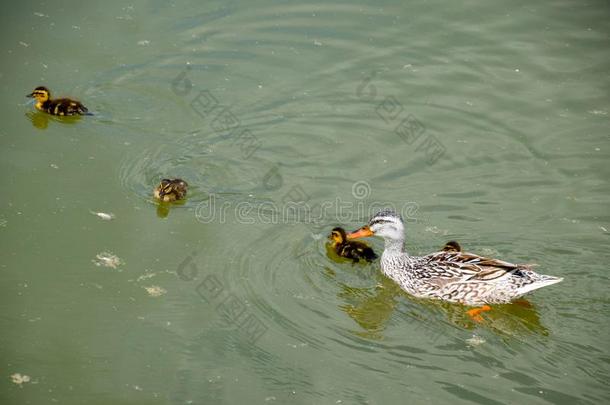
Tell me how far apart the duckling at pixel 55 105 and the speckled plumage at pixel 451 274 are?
10.3 feet

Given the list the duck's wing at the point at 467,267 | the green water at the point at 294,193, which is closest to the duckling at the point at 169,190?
the green water at the point at 294,193

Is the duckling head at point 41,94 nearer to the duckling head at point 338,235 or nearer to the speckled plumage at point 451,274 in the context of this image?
the duckling head at point 338,235

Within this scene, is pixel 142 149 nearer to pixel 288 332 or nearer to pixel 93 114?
pixel 93 114

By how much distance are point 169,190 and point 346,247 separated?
156 centimetres

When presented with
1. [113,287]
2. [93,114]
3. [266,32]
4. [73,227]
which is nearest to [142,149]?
[93,114]

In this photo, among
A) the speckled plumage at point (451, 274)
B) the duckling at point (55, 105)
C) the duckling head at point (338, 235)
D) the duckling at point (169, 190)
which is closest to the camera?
the speckled plumage at point (451, 274)

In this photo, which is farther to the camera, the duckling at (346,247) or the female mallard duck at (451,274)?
the duckling at (346,247)

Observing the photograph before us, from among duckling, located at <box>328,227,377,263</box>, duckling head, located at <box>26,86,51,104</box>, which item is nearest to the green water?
duckling, located at <box>328,227,377,263</box>

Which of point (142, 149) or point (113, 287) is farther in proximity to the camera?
point (142, 149)

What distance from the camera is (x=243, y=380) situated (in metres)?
5.47

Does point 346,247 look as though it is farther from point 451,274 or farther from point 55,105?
point 55,105

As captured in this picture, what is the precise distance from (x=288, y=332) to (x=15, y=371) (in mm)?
1811

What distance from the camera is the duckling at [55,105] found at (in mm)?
8070

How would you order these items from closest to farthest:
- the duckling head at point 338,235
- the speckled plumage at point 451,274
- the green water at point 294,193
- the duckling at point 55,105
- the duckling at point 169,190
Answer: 1. the green water at point 294,193
2. the speckled plumage at point 451,274
3. the duckling head at point 338,235
4. the duckling at point 169,190
5. the duckling at point 55,105
